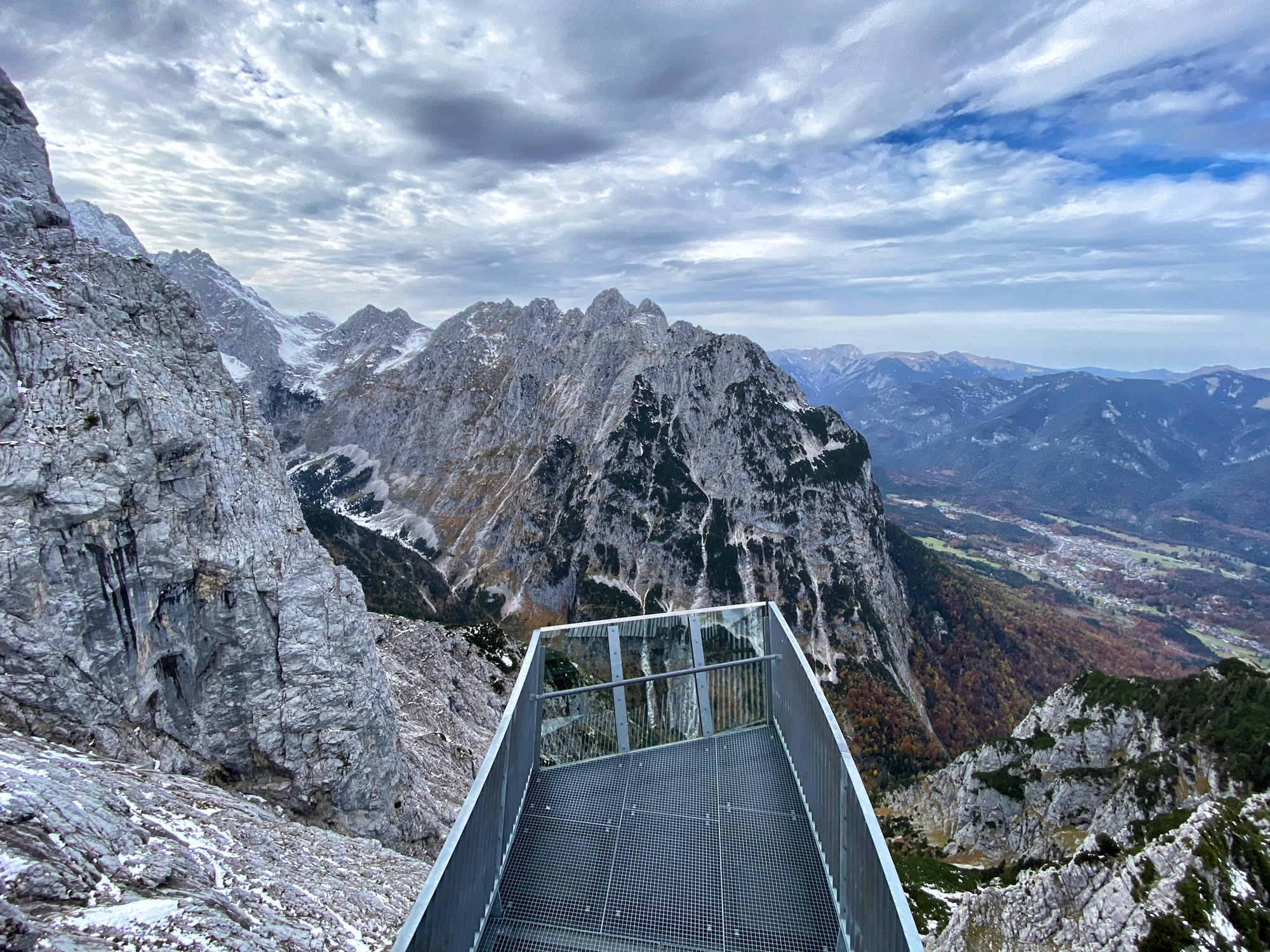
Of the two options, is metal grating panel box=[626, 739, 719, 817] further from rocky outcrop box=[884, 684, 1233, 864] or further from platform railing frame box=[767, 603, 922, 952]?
rocky outcrop box=[884, 684, 1233, 864]

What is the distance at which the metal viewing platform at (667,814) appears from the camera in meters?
6.21

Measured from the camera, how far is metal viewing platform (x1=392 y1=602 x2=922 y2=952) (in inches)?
245

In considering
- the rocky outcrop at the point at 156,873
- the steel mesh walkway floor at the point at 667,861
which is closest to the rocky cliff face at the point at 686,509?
the rocky outcrop at the point at 156,873

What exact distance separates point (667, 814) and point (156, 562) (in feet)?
92.0

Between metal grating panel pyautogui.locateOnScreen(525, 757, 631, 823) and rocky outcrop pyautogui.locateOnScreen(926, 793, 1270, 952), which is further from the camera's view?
rocky outcrop pyautogui.locateOnScreen(926, 793, 1270, 952)

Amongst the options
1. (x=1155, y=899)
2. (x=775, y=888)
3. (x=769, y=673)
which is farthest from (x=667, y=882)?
(x=1155, y=899)

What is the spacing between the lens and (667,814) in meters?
8.34

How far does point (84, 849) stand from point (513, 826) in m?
9.92

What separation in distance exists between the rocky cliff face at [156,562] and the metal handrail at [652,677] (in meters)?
19.8

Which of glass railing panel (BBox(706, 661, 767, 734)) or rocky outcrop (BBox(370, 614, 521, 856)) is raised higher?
glass railing panel (BBox(706, 661, 767, 734))

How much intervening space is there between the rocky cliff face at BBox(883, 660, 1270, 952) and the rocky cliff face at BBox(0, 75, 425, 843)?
110 feet

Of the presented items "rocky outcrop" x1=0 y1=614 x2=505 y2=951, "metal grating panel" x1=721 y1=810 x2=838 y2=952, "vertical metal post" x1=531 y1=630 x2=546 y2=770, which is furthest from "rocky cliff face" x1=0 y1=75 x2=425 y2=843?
"metal grating panel" x1=721 y1=810 x2=838 y2=952

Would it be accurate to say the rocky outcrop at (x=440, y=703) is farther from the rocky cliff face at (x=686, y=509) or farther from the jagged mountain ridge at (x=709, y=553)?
the rocky cliff face at (x=686, y=509)

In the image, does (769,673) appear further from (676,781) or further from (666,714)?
(676,781)
